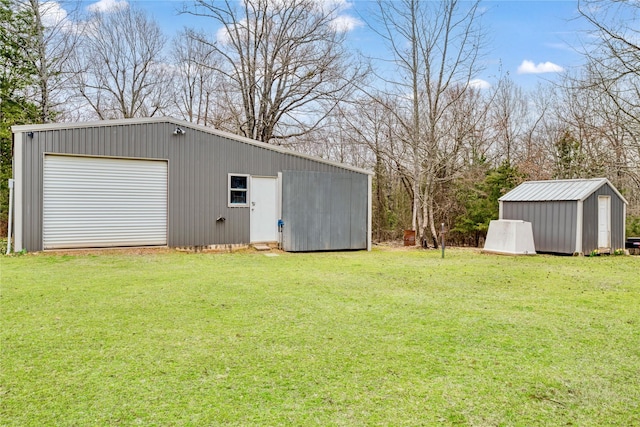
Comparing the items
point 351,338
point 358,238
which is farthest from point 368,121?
point 351,338

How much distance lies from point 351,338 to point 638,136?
9.77 meters

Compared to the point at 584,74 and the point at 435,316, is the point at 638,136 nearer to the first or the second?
the point at 584,74

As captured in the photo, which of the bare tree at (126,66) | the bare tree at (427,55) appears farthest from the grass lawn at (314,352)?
the bare tree at (126,66)

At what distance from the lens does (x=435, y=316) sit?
382cm

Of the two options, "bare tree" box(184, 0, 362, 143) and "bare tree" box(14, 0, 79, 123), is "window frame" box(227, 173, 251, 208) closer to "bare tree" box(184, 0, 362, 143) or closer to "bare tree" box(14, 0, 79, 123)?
"bare tree" box(184, 0, 362, 143)

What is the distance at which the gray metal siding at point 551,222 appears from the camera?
9664mm

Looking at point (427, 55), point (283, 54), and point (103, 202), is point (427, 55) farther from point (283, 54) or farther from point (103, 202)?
point (103, 202)

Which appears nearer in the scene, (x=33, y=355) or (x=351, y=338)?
(x=33, y=355)

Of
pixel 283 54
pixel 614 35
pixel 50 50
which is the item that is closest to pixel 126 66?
pixel 50 50

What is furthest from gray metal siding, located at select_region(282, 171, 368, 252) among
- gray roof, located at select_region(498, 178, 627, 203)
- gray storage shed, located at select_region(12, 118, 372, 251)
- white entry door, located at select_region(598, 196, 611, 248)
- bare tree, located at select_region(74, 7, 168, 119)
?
bare tree, located at select_region(74, 7, 168, 119)

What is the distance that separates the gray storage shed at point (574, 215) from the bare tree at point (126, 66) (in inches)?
631

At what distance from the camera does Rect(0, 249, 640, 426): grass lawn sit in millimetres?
2074

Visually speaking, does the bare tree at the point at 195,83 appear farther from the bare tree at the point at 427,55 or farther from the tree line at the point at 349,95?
the bare tree at the point at 427,55

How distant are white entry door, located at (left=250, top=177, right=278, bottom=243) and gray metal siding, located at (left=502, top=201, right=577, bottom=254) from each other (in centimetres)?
621
